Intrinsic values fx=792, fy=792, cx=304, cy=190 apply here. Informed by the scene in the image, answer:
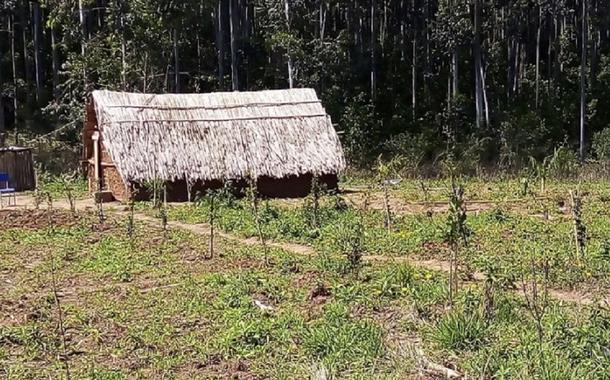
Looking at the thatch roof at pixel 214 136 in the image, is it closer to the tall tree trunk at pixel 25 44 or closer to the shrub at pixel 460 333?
the shrub at pixel 460 333

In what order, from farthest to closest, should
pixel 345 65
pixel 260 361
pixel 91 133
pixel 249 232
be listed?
pixel 345 65, pixel 91 133, pixel 249 232, pixel 260 361

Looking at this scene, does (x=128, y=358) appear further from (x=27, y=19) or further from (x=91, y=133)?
(x=27, y=19)

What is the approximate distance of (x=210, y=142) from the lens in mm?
18641

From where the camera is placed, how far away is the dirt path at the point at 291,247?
26.7ft

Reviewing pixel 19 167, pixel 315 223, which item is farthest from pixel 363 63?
pixel 315 223

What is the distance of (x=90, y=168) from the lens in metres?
20.9

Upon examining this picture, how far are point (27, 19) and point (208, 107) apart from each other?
24172 mm

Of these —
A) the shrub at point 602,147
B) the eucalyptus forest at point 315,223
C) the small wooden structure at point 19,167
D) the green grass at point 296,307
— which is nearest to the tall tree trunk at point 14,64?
the eucalyptus forest at point 315,223

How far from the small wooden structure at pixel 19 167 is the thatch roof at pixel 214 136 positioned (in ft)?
13.2

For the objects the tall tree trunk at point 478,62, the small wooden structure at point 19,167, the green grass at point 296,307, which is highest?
the tall tree trunk at point 478,62

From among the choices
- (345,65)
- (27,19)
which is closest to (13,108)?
(27,19)

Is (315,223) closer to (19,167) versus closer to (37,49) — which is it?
(19,167)

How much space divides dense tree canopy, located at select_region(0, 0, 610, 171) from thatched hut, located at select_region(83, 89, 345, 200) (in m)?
6.07

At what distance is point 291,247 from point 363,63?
25.4m
